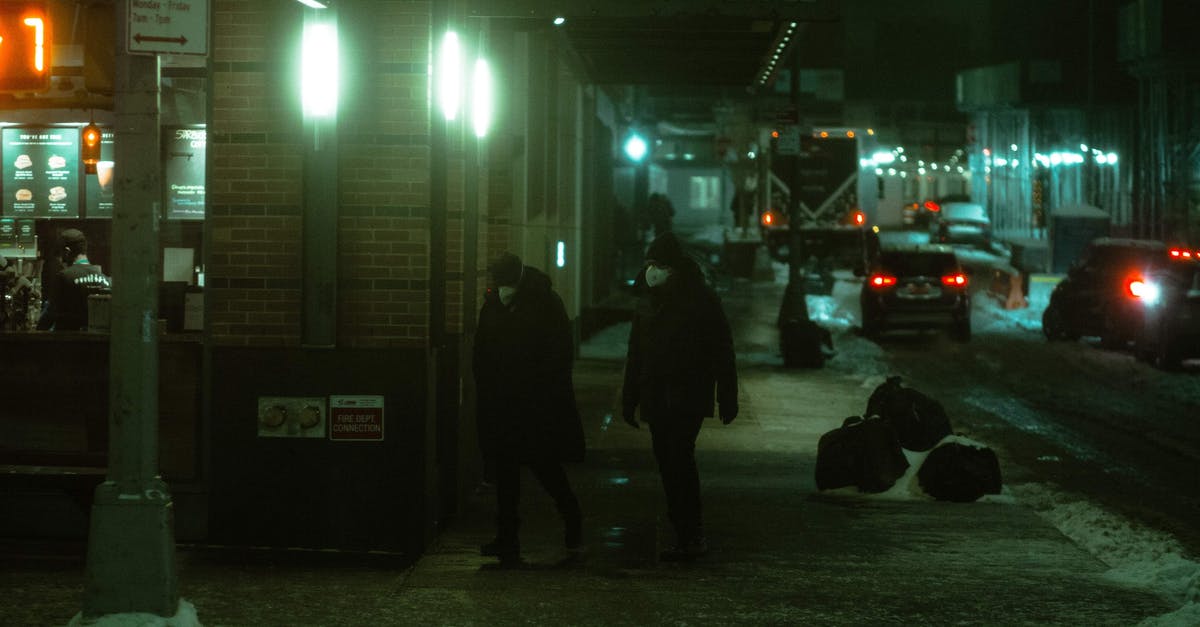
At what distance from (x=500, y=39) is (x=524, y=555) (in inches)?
259

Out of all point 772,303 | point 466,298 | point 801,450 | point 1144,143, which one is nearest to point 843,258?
point 772,303

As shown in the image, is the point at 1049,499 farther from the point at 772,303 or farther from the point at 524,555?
the point at 772,303

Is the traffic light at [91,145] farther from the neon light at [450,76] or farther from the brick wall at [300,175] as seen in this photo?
the neon light at [450,76]

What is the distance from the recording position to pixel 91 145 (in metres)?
11.5

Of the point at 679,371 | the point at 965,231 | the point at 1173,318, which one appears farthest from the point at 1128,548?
the point at 965,231

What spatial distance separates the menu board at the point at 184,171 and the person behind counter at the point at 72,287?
105cm

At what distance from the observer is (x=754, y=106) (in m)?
53.5

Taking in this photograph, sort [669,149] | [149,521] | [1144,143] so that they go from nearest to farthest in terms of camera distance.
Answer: [149,521], [1144,143], [669,149]

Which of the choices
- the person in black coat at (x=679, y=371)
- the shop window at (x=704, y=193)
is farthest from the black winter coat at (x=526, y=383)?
the shop window at (x=704, y=193)

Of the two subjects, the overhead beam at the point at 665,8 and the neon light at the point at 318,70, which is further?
the overhead beam at the point at 665,8

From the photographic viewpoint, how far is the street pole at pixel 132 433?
22.5 feet

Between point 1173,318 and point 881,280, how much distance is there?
20.0ft

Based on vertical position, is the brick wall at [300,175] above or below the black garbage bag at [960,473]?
above

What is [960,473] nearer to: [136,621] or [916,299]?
[136,621]
